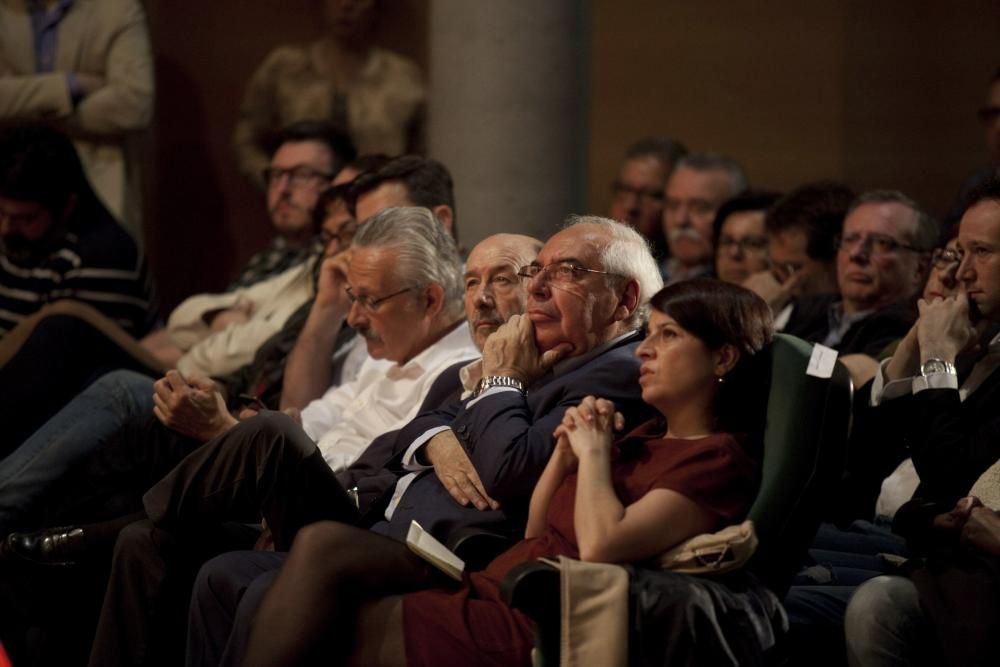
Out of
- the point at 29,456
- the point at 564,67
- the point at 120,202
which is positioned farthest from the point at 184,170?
the point at 29,456

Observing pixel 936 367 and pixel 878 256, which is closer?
pixel 936 367

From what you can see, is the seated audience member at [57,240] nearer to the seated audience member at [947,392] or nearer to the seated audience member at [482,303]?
the seated audience member at [482,303]

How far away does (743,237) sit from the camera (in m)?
4.90

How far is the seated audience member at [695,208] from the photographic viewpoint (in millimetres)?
5277

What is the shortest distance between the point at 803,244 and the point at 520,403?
5.36 ft

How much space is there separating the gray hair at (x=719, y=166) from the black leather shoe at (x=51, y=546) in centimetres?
246

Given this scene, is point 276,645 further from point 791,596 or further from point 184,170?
point 184,170

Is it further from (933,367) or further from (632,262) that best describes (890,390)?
(632,262)

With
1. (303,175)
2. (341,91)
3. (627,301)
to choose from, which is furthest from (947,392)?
(341,91)

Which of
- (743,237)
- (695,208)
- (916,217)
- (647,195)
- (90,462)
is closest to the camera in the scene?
(90,462)

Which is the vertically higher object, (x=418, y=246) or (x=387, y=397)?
(x=418, y=246)

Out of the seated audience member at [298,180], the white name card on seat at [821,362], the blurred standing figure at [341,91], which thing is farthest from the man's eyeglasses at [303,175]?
the white name card on seat at [821,362]

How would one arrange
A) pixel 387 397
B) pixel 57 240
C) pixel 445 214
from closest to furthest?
pixel 387 397 → pixel 445 214 → pixel 57 240

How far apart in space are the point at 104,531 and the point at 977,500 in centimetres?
191
